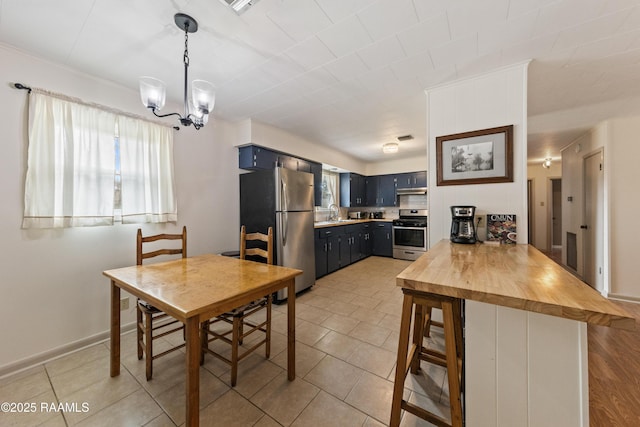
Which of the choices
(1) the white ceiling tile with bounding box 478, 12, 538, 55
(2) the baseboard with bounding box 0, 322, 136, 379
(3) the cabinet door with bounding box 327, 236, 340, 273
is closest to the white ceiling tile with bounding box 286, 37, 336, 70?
(1) the white ceiling tile with bounding box 478, 12, 538, 55

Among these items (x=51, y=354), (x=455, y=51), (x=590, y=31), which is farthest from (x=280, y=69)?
(x=51, y=354)

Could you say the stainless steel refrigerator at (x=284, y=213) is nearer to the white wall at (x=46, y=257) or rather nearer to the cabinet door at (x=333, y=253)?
the cabinet door at (x=333, y=253)

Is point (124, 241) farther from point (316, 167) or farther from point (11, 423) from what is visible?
point (316, 167)

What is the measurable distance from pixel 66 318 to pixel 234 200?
1997 millimetres

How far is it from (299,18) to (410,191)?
189 inches

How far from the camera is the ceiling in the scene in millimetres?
1436

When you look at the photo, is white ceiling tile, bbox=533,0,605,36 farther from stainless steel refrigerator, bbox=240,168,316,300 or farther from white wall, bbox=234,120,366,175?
white wall, bbox=234,120,366,175

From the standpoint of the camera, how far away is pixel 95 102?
2.15 m

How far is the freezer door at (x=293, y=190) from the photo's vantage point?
310 centimetres

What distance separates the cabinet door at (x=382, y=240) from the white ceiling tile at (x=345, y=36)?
4.22 metres

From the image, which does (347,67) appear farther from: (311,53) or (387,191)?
(387,191)

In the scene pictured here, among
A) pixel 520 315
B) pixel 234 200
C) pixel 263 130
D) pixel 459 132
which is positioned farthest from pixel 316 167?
pixel 520 315

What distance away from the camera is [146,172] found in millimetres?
2436

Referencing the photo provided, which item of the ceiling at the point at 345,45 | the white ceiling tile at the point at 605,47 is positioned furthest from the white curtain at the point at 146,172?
the white ceiling tile at the point at 605,47
